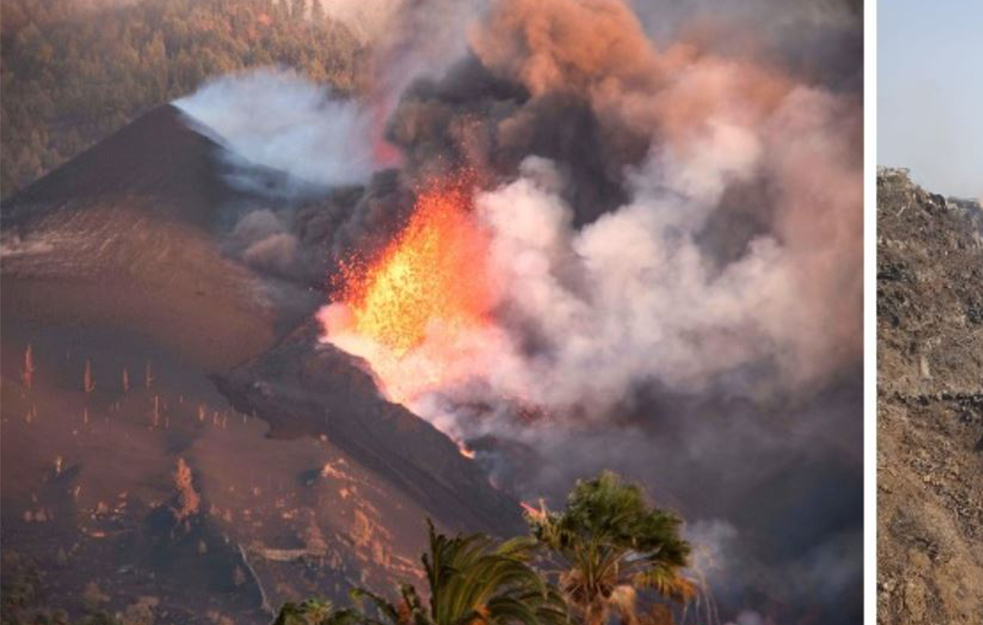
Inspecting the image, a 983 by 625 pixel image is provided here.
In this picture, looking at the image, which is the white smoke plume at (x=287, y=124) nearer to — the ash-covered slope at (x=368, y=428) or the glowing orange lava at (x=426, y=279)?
the glowing orange lava at (x=426, y=279)

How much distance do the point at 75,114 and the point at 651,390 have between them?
6.86 meters

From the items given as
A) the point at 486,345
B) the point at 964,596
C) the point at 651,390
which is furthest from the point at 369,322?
the point at 964,596

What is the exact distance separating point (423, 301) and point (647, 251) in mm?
2526

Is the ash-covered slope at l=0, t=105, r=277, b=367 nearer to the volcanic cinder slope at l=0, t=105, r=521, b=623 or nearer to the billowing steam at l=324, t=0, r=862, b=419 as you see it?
the volcanic cinder slope at l=0, t=105, r=521, b=623

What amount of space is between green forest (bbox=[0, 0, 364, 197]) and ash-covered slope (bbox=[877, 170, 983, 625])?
8248 millimetres

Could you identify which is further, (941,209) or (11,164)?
(941,209)

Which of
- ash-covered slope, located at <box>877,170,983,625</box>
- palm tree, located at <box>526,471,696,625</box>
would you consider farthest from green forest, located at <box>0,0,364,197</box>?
palm tree, located at <box>526,471,696,625</box>

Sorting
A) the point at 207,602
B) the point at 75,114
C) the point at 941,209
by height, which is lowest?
the point at 207,602

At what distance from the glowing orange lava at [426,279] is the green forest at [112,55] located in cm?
171

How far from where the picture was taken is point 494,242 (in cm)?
2688

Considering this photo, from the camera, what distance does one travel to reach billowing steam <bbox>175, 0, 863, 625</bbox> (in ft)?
86.3

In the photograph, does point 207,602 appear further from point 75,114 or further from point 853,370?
point 853,370

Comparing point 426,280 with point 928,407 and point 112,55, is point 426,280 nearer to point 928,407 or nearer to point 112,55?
point 112,55

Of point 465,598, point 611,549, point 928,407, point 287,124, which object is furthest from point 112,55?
point 928,407
